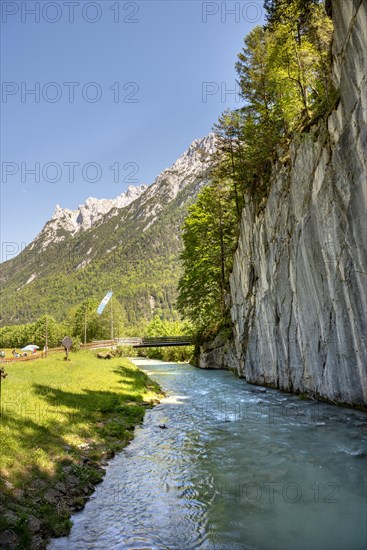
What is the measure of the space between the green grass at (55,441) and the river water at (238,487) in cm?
60

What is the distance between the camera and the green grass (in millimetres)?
9008

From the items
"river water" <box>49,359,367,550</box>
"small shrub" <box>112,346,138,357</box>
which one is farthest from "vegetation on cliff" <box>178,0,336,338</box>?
"small shrub" <box>112,346,138,357</box>

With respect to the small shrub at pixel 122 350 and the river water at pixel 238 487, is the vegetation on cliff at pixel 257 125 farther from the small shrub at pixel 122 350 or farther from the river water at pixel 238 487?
the small shrub at pixel 122 350

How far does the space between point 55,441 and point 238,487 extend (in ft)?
23.3

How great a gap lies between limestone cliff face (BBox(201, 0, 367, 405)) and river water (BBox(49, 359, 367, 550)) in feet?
10.3

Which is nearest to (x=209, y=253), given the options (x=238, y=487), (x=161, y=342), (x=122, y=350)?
(x=161, y=342)

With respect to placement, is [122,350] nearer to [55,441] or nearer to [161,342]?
[161,342]

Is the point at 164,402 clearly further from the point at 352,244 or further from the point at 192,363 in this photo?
the point at 192,363

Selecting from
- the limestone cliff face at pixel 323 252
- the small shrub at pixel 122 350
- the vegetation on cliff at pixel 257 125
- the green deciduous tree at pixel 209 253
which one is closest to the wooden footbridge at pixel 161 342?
the small shrub at pixel 122 350

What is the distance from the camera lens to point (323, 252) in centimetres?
1864

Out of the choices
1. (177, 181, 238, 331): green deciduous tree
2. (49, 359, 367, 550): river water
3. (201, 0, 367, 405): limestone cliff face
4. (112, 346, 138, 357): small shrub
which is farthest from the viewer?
(112, 346, 138, 357): small shrub

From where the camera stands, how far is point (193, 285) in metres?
49.2

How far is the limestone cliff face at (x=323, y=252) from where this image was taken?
15047 mm

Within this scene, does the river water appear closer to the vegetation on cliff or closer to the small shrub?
the vegetation on cliff
